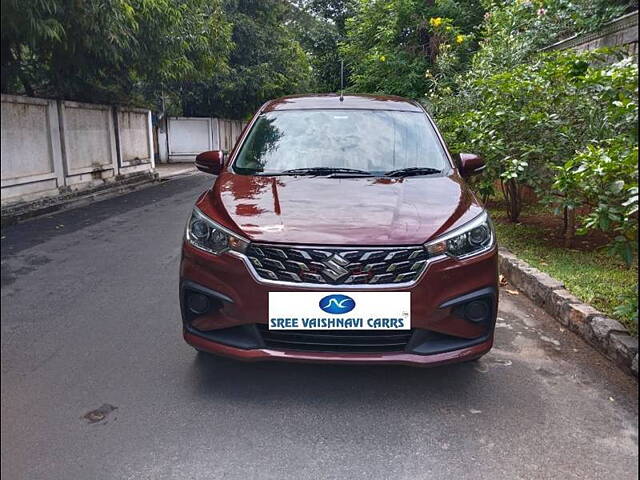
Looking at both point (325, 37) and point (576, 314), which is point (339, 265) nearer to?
point (576, 314)

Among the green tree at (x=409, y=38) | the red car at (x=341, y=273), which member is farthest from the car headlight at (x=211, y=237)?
the green tree at (x=409, y=38)

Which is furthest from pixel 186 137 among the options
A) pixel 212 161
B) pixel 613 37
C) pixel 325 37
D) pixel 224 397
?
pixel 224 397

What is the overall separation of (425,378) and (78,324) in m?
2.14

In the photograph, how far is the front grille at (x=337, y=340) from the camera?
2.44m

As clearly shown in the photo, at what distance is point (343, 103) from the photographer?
386 centimetres

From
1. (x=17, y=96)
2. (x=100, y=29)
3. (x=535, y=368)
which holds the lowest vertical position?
(x=535, y=368)

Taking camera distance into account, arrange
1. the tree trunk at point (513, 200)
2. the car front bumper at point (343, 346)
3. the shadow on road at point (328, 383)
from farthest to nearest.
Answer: the tree trunk at point (513, 200), the shadow on road at point (328, 383), the car front bumper at point (343, 346)

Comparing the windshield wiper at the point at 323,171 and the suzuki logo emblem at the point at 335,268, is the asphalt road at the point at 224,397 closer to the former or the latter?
the suzuki logo emblem at the point at 335,268

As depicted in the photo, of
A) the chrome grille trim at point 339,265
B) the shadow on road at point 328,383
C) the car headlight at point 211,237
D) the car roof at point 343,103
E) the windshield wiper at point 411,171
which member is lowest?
the shadow on road at point 328,383

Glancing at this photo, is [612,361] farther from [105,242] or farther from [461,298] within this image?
[105,242]

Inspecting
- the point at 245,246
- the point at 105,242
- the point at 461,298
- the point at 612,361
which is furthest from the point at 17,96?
the point at 612,361

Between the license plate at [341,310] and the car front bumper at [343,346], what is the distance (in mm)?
36

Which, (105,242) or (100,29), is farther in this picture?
(100,29)

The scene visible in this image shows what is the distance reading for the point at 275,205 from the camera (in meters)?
2.70
